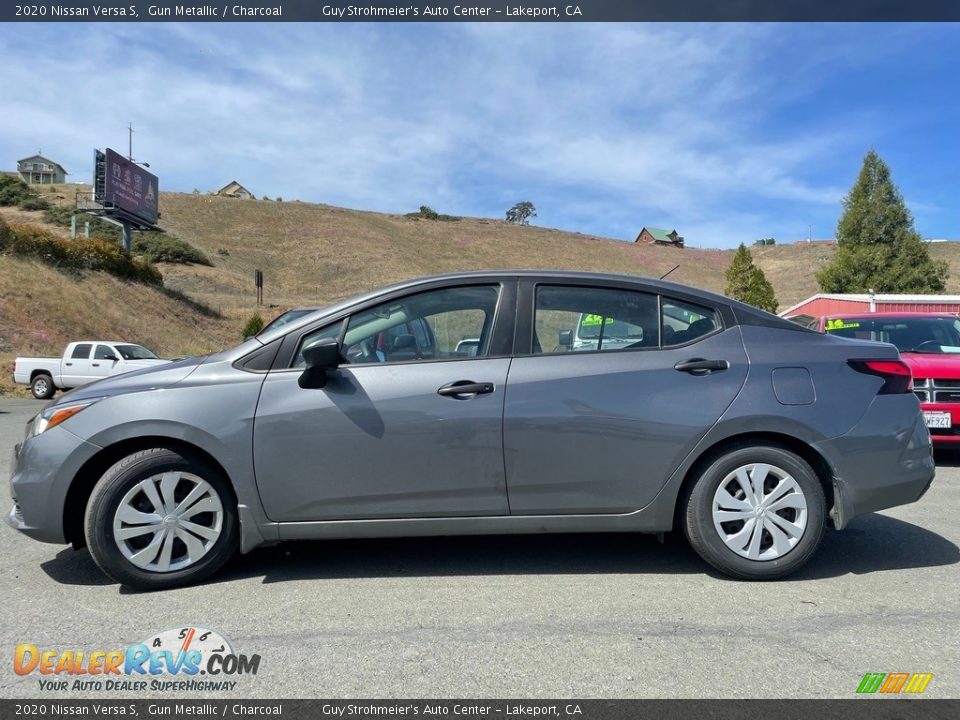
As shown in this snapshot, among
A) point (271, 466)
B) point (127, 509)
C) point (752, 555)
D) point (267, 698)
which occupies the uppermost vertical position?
point (271, 466)

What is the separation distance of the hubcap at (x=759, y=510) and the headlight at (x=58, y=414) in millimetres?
3423

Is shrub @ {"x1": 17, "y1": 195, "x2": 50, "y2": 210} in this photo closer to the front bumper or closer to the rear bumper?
the front bumper

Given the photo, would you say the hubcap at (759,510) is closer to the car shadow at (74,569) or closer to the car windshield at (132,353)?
the car shadow at (74,569)

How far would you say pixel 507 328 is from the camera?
393 centimetres

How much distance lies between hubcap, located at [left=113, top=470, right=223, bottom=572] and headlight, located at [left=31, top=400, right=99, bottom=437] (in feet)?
1.72

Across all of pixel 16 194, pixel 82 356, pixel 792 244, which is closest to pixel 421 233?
pixel 16 194

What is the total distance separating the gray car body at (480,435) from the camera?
3680mm

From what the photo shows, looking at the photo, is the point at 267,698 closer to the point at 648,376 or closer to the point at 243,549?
the point at 243,549

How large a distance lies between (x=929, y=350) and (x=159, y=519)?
25.9 ft

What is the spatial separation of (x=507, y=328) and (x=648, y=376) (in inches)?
32.2

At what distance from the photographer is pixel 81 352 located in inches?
707

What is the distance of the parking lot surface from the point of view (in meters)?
2.79

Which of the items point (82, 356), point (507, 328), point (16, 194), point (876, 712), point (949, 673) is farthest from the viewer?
point (16, 194)

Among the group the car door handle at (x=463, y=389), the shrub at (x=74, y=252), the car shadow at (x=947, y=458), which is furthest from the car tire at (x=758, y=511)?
the shrub at (x=74, y=252)
